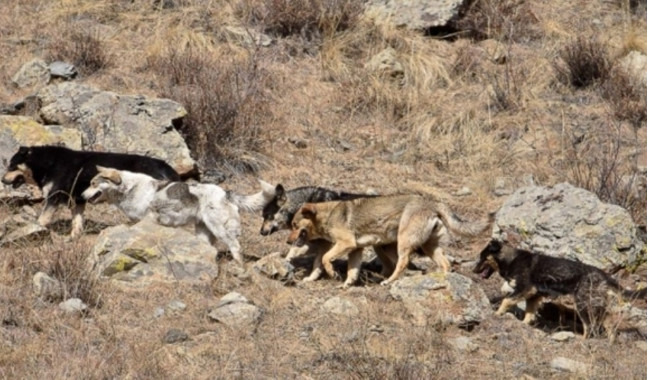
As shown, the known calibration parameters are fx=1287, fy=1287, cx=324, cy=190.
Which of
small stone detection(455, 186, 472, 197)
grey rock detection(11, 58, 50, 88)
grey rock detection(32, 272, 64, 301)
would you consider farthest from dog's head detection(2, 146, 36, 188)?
small stone detection(455, 186, 472, 197)

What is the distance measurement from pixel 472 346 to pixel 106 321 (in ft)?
9.92

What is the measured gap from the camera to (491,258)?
1224cm

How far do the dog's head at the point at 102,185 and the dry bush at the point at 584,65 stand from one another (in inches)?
320

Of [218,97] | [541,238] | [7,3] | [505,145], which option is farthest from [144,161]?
[7,3]

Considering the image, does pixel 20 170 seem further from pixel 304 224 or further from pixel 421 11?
pixel 421 11

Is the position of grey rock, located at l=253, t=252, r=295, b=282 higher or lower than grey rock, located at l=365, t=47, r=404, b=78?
higher

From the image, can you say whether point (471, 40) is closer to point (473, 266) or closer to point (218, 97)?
point (218, 97)

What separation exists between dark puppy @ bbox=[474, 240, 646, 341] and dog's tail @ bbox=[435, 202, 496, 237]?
0.94 ft

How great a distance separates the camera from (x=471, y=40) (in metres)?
20.2

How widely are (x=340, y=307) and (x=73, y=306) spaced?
2306mm

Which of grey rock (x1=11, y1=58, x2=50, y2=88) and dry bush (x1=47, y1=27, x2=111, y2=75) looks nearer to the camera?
grey rock (x1=11, y1=58, x2=50, y2=88)

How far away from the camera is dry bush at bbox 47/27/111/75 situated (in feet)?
58.6

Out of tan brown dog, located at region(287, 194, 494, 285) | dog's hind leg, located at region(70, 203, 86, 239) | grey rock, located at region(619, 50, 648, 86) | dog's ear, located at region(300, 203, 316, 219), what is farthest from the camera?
grey rock, located at region(619, 50, 648, 86)

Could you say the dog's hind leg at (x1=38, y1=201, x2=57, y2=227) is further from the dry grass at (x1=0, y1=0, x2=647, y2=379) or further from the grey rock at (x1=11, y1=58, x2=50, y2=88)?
the grey rock at (x1=11, y1=58, x2=50, y2=88)
